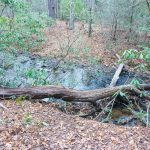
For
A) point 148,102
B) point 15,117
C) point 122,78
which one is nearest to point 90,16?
point 122,78

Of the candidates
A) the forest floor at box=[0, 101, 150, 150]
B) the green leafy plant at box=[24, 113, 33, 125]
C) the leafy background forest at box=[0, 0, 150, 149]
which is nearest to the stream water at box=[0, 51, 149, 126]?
the leafy background forest at box=[0, 0, 150, 149]

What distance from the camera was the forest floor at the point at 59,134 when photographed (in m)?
5.33

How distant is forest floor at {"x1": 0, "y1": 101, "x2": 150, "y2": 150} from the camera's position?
533cm

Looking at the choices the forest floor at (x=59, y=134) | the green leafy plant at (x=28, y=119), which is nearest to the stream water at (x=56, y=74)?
the forest floor at (x=59, y=134)

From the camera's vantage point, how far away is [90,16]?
18.2 metres

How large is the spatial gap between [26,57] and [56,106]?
8.62m

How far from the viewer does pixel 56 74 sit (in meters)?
13.1

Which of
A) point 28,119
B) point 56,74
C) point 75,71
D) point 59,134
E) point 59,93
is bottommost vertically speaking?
point 75,71

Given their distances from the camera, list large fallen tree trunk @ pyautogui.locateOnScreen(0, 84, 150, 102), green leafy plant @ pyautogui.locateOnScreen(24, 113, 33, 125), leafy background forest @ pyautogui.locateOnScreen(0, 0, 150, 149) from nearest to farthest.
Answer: green leafy plant @ pyautogui.locateOnScreen(24, 113, 33, 125) → leafy background forest @ pyautogui.locateOnScreen(0, 0, 150, 149) → large fallen tree trunk @ pyautogui.locateOnScreen(0, 84, 150, 102)

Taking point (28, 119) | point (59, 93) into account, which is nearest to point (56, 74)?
point (59, 93)

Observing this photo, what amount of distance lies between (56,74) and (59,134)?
7.46 metres

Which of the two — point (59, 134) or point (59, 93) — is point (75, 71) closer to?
point (59, 93)

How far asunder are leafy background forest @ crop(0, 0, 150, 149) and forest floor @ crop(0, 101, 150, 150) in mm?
27

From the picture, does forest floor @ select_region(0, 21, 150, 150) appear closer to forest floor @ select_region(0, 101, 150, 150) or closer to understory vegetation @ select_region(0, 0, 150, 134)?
forest floor @ select_region(0, 101, 150, 150)
